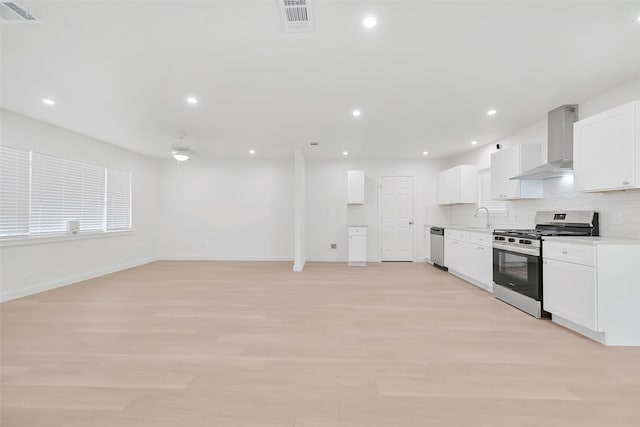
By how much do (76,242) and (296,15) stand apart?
556 centimetres

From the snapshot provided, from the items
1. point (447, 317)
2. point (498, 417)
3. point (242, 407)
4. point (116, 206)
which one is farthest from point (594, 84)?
point (116, 206)

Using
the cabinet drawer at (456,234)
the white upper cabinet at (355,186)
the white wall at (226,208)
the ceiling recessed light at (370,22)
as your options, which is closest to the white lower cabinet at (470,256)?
the cabinet drawer at (456,234)

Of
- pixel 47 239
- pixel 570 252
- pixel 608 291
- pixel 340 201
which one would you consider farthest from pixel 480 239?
pixel 47 239

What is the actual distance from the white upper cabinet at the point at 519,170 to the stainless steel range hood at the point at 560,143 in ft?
1.09

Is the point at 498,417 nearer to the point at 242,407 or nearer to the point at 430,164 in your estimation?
the point at 242,407

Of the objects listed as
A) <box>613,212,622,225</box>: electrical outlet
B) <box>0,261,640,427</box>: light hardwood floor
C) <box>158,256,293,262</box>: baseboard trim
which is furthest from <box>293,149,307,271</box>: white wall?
<box>613,212,622,225</box>: electrical outlet

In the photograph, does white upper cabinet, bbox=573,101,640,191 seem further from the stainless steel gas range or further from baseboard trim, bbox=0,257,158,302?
baseboard trim, bbox=0,257,158,302

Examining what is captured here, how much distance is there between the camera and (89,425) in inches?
62.7

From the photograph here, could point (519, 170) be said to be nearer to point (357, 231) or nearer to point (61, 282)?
point (357, 231)

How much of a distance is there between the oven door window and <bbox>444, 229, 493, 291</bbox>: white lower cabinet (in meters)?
0.26

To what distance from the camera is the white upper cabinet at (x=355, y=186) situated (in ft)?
22.9

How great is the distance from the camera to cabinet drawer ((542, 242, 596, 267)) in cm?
271

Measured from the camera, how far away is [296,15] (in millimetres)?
2045

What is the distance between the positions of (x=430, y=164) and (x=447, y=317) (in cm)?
498
